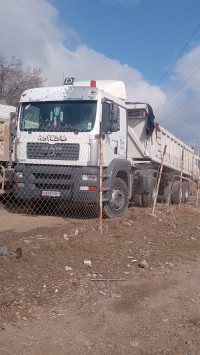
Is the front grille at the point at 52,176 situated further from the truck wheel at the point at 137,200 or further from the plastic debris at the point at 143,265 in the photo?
the truck wheel at the point at 137,200

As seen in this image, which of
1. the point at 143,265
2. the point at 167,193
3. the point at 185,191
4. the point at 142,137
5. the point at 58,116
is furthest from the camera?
the point at 185,191

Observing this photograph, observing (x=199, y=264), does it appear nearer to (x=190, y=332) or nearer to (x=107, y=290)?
(x=107, y=290)

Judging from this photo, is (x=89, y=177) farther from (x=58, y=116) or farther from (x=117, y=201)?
(x=58, y=116)

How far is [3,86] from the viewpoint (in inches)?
838

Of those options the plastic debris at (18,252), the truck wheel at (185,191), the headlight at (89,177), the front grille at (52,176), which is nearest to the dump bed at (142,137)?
the headlight at (89,177)

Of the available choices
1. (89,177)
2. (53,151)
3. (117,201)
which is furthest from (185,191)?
(53,151)

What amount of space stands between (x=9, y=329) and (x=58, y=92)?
248 inches

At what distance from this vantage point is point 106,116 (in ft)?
28.9

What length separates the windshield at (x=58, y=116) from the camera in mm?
8602

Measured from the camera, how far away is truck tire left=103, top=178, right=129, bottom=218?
30.7ft

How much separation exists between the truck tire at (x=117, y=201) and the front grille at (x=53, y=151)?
4.72 ft

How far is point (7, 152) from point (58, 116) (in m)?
1.69

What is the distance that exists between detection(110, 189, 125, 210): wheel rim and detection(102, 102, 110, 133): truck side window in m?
1.59

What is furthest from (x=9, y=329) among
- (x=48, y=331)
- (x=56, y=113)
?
(x=56, y=113)
